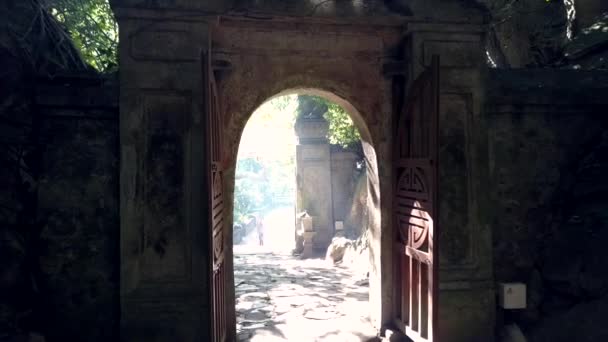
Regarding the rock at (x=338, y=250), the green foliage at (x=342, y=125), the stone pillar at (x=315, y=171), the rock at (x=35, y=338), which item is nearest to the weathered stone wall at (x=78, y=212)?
the rock at (x=35, y=338)

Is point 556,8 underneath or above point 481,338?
above

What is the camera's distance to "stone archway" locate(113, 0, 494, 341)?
12.9 ft

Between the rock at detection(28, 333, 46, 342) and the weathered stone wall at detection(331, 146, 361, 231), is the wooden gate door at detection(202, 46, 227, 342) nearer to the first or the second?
the rock at detection(28, 333, 46, 342)

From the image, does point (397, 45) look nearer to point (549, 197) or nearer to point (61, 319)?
point (549, 197)

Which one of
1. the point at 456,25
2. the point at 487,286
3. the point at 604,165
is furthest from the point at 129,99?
the point at 604,165

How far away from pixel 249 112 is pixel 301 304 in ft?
10.7

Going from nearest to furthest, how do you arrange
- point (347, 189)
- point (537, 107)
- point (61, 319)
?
point (61, 319)
point (537, 107)
point (347, 189)

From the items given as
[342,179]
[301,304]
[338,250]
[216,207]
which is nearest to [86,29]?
[216,207]

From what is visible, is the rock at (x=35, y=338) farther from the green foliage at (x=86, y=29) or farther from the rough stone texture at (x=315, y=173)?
the rough stone texture at (x=315, y=173)

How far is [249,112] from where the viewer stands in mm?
4500

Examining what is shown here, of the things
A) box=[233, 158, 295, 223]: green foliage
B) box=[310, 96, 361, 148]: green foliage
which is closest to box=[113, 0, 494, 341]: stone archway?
box=[310, 96, 361, 148]: green foliage

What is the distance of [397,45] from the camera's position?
466cm

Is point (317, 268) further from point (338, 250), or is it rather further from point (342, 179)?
point (342, 179)

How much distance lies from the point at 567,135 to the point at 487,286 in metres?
1.93
